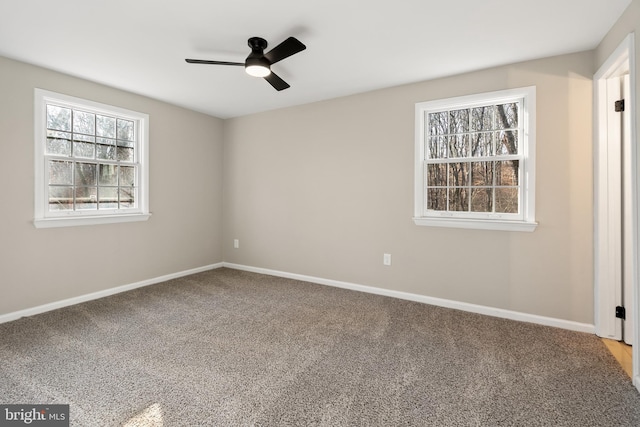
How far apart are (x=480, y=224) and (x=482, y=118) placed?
111cm

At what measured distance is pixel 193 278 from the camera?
4336 mm

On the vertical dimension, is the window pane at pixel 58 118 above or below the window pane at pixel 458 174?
above

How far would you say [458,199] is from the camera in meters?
3.31

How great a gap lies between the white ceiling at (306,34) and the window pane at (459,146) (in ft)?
2.19

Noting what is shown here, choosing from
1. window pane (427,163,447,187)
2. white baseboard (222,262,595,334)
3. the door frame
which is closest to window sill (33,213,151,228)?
white baseboard (222,262,595,334)

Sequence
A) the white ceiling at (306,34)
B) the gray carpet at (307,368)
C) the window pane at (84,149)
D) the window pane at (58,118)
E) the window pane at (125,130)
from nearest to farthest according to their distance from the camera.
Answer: the gray carpet at (307,368), the white ceiling at (306,34), the window pane at (58,118), the window pane at (84,149), the window pane at (125,130)

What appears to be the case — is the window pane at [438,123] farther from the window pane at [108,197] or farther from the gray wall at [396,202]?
the window pane at [108,197]

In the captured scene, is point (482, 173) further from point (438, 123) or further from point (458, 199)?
point (438, 123)

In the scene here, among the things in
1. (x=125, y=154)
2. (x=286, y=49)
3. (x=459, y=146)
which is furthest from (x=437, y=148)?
(x=125, y=154)

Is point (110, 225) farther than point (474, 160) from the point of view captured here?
Yes

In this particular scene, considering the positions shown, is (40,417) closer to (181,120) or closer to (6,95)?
(6,95)

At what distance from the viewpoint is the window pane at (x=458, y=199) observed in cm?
327

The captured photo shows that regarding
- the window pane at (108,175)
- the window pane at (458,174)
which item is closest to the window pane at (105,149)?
the window pane at (108,175)

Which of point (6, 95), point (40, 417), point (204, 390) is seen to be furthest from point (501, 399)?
point (6, 95)
